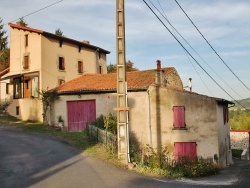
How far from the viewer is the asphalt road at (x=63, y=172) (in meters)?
12.3

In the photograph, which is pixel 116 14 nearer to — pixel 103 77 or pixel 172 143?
pixel 172 143

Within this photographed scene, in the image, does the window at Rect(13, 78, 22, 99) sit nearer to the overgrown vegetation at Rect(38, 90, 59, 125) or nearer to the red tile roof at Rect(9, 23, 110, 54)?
the red tile roof at Rect(9, 23, 110, 54)

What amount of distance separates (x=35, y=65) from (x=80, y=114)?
984 cm

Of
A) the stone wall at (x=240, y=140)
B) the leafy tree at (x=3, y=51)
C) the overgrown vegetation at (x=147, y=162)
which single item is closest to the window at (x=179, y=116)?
the overgrown vegetation at (x=147, y=162)

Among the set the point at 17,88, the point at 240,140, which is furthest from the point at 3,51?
the point at 240,140

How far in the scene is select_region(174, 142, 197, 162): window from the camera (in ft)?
77.9

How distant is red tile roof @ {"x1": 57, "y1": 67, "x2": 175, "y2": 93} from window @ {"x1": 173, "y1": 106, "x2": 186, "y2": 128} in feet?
9.65

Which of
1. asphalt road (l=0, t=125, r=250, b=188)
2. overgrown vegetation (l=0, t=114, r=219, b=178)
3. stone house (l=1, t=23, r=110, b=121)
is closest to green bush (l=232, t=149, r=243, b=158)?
overgrown vegetation (l=0, t=114, r=219, b=178)

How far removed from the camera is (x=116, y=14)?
1612cm

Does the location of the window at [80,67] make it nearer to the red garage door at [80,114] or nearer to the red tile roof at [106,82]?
the red tile roof at [106,82]

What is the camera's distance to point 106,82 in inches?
1160

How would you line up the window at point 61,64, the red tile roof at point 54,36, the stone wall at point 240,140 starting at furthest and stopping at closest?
the stone wall at point 240,140, the window at point 61,64, the red tile roof at point 54,36

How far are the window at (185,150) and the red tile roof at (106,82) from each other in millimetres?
5124

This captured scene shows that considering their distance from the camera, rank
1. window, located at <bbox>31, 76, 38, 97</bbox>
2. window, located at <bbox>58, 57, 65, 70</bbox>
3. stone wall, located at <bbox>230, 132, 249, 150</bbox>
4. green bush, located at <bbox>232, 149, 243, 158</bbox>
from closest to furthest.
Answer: window, located at <bbox>31, 76, 38, 97</bbox>, window, located at <bbox>58, 57, 65, 70</bbox>, green bush, located at <bbox>232, 149, 243, 158</bbox>, stone wall, located at <bbox>230, 132, 249, 150</bbox>
